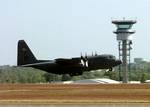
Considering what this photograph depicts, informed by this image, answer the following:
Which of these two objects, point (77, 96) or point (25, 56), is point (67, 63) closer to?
point (25, 56)

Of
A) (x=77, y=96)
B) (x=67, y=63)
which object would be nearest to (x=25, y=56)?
(x=67, y=63)

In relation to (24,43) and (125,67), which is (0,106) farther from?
(125,67)

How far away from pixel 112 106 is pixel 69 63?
91.7 meters

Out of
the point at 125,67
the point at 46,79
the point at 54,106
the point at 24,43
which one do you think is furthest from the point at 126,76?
the point at 54,106

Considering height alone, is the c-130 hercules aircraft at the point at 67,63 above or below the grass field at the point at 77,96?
above

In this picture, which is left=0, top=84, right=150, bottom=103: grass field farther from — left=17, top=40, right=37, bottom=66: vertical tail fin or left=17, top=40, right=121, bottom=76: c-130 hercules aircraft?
left=17, top=40, right=37, bottom=66: vertical tail fin

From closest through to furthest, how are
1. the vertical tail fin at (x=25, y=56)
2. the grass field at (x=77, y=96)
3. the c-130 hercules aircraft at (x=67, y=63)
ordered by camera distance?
1. the grass field at (x=77, y=96)
2. the c-130 hercules aircraft at (x=67, y=63)
3. the vertical tail fin at (x=25, y=56)

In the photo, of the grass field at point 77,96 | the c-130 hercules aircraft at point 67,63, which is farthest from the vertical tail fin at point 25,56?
the grass field at point 77,96

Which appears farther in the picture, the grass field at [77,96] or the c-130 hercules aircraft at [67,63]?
the c-130 hercules aircraft at [67,63]

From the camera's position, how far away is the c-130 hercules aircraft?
416ft

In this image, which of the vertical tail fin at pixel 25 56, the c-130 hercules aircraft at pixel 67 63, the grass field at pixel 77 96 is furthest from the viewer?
the vertical tail fin at pixel 25 56

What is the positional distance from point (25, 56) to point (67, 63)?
405 inches

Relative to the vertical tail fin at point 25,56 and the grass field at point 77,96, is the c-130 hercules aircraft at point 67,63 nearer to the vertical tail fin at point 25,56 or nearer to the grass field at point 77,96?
the vertical tail fin at point 25,56

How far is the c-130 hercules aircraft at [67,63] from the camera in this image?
416ft
